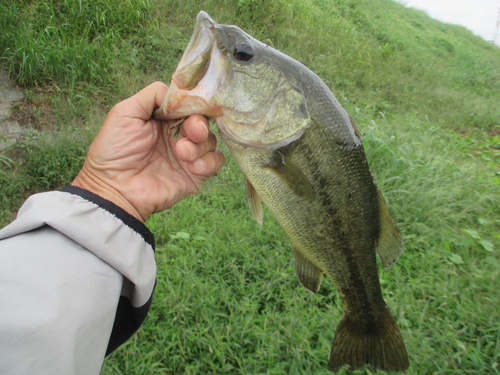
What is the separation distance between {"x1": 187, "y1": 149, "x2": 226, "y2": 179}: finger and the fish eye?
0.55 metres

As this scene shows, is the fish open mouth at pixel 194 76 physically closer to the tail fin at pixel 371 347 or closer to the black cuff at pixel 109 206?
the black cuff at pixel 109 206

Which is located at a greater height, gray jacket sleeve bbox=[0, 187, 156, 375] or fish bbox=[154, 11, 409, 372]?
fish bbox=[154, 11, 409, 372]

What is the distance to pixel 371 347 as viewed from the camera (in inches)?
72.4

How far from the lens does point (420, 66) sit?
30.2 ft

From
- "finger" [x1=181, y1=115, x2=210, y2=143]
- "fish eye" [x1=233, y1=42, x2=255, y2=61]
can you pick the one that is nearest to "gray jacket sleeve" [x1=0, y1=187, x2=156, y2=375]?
"finger" [x1=181, y1=115, x2=210, y2=143]

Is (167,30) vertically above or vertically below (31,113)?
above

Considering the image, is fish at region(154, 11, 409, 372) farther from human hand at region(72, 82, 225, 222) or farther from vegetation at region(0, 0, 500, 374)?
vegetation at region(0, 0, 500, 374)

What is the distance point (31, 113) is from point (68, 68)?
890 mm

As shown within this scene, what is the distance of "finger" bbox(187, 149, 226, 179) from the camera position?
176cm

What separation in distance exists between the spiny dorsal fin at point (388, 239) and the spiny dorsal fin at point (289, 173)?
402 mm

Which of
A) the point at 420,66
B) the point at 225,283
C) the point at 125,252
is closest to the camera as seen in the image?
the point at 125,252

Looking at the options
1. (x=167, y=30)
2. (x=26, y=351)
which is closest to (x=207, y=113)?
(x=26, y=351)

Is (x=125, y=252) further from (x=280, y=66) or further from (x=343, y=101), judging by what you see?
(x=343, y=101)

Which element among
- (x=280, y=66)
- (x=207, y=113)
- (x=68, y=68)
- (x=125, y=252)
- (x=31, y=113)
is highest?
(x=280, y=66)
